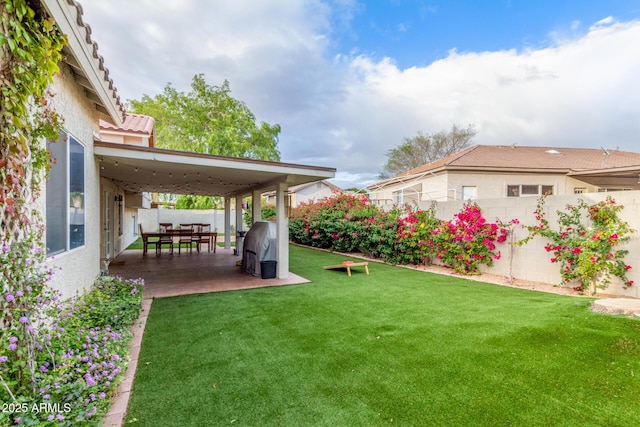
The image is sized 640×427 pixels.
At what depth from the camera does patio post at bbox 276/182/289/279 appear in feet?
27.0

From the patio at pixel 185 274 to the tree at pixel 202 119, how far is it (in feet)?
59.1

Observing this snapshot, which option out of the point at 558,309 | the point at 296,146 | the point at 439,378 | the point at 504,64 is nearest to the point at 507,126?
the point at 504,64

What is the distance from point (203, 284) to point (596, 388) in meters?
7.30

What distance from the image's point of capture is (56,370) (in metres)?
2.33

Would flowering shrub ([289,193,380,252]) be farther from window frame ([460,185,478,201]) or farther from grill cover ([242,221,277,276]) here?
window frame ([460,185,478,201])

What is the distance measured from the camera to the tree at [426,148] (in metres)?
31.6

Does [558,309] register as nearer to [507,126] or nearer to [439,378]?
[439,378]

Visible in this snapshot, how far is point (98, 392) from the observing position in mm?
2449

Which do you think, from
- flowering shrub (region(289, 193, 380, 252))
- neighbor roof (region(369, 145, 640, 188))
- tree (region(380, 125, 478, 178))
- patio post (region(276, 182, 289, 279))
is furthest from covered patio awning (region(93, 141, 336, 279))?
tree (region(380, 125, 478, 178))

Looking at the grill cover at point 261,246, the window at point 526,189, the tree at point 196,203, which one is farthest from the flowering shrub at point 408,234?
the tree at point 196,203

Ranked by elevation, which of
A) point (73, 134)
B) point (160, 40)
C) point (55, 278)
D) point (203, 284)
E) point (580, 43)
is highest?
point (160, 40)

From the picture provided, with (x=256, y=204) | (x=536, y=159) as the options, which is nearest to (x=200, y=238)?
(x=256, y=204)

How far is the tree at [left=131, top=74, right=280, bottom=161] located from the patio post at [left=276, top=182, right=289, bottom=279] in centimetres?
2111

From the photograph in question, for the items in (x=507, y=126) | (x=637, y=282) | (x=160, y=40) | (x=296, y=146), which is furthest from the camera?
(x=296, y=146)
